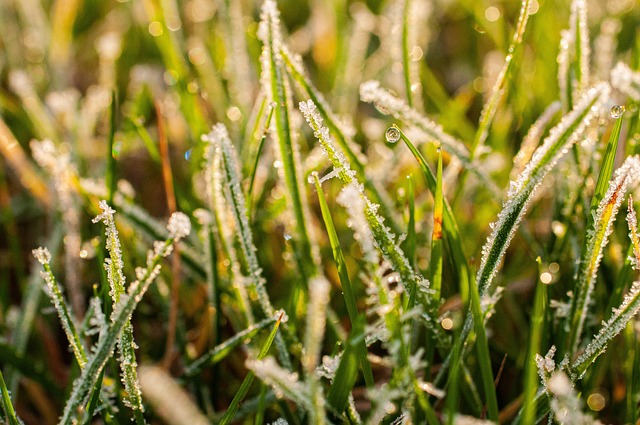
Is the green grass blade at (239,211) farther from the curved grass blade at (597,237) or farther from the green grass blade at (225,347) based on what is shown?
the curved grass blade at (597,237)

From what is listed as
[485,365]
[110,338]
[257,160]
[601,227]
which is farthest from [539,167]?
[110,338]

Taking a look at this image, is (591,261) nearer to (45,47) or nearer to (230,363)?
(230,363)

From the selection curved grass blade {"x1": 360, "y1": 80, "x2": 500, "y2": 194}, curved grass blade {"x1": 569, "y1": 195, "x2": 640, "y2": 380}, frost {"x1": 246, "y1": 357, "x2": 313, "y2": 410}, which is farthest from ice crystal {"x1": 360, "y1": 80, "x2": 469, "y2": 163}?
frost {"x1": 246, "y1": 357, "x2": 313, "y2": 410}

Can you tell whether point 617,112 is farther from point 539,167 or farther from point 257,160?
point 257,160

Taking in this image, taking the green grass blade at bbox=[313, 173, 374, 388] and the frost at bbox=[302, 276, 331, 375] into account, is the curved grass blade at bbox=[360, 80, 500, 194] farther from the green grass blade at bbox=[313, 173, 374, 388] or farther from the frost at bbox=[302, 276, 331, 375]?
the frost at bbox=[302, 276, 331, 375]

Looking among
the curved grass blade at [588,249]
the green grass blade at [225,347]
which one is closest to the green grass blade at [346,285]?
the green grass blade at [225,347]
